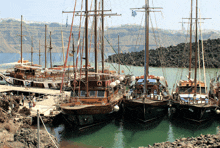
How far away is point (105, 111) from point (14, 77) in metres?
31.7

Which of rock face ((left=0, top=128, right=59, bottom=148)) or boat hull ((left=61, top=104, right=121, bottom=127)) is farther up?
boat hull ((left=61, top=104, right=121, bottom=127))

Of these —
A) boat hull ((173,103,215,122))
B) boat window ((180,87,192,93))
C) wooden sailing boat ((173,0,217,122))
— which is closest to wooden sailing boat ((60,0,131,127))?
wooden sailing boat ((173,0,217,122))

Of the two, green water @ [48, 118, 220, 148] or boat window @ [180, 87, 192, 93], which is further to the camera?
boat window @ [180, 87, 192, 93]

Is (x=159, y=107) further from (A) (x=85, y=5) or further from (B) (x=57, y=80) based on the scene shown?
(B) (x=57, y=80)

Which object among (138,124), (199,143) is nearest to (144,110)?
(138,124)

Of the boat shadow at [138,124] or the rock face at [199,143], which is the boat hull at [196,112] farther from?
the rock face at [199,143]

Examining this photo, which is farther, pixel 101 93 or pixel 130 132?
pixel 101 93

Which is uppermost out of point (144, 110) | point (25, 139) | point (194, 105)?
point (194, 105)

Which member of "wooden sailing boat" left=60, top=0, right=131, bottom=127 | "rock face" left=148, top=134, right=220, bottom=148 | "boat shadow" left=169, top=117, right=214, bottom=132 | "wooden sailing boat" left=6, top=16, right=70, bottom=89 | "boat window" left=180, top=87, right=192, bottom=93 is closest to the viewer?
"rock face" left=148, top=134, right=220, bottom=148

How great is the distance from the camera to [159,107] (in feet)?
90.4

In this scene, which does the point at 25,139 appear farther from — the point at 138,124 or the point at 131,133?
the point at 138,124

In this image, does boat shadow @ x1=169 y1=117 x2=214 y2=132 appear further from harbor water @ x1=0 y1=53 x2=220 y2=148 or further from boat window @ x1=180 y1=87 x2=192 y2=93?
boat window @ x1=180 y1=87 x2=192 y2=93

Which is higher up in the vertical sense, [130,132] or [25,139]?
[25,139]

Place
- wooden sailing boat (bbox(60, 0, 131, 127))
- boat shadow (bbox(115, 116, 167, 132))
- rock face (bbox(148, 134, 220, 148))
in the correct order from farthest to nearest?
1. boat shadow (bbox(115, 116, 167, 132))
2. wooden sailing boat (bbox(60, 0, 131, 127))
3. rock face (bbox(148, 134, 220, 148))
